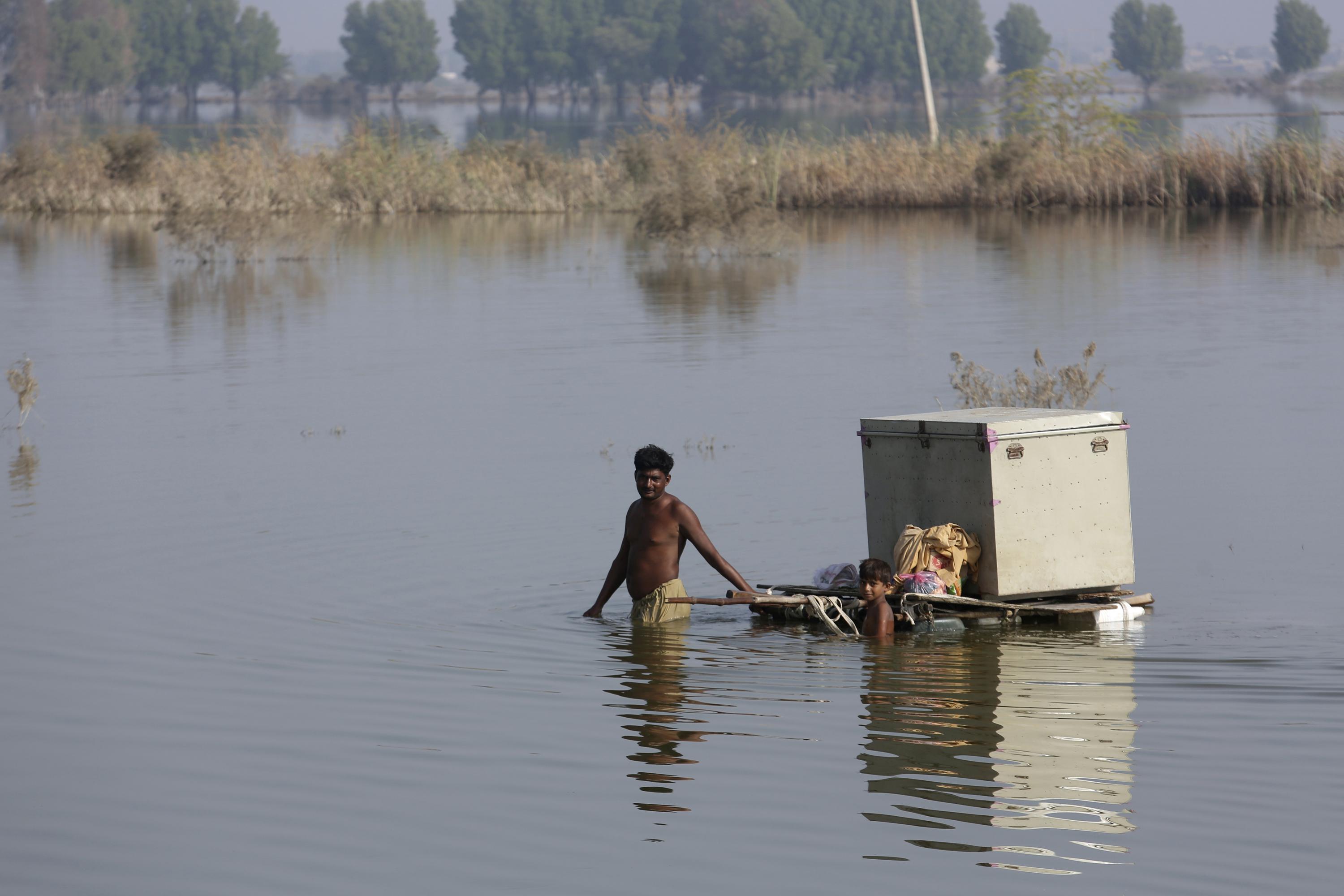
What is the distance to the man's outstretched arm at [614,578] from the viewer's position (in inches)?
384

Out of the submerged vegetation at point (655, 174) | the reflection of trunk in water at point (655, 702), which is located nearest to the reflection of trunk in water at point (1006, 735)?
the reflection of trunk in water at point (655, 702)

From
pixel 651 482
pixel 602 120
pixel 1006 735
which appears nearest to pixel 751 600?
pixel 651 482

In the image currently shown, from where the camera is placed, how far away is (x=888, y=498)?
9.83 metres

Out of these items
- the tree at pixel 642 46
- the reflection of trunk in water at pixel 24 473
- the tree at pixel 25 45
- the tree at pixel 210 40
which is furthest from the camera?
the tree at pixel 210 40

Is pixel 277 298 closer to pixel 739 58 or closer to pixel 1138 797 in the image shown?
pixel 1138 797

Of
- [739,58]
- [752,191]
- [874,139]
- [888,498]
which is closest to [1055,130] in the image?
[874,139]

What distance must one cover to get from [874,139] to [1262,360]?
89.5 feet

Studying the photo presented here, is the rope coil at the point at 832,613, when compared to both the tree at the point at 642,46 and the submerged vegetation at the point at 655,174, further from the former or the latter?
the tree at the point at 642,46

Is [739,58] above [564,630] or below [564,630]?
above

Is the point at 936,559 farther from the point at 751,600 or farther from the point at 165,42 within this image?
the point at 165,42

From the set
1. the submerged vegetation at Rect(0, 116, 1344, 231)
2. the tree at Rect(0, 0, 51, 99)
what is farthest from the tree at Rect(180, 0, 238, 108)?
the submerged vegetation at Rect(0, 116, 1344, 231)

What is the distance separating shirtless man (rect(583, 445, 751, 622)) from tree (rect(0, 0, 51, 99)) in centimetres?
17316

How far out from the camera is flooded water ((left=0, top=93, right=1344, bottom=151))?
4878 cm

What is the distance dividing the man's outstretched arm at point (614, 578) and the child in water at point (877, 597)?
4.18 feet
